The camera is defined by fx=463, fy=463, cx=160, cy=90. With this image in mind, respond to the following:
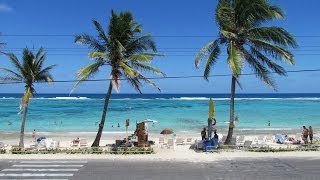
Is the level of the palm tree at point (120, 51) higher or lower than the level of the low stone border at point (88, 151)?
higher

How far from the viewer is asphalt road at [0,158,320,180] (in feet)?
70.5

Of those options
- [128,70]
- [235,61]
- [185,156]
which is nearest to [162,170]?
[185,156]

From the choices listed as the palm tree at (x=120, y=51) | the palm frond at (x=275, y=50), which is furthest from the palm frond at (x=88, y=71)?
the palm frond at (x=275, y=50)

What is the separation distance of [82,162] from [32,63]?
8.67 meters

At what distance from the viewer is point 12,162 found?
2538 cm

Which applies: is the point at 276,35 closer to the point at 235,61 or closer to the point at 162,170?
the point at 235,61

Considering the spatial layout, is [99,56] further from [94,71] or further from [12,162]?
[12,162]

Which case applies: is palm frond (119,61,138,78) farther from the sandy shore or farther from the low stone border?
the sandy shore

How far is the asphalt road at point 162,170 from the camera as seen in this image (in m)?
21.5

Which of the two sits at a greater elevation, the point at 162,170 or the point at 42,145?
the point at 42,145

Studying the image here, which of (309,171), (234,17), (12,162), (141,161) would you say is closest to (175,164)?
(141,161)

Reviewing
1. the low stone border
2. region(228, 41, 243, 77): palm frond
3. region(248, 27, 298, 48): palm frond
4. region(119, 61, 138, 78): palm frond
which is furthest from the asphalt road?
region(248, 27, 298, 48): palm frond

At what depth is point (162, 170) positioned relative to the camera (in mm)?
23234

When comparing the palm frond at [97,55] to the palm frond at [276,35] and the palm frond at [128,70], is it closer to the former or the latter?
the palm frond at [128,70]
